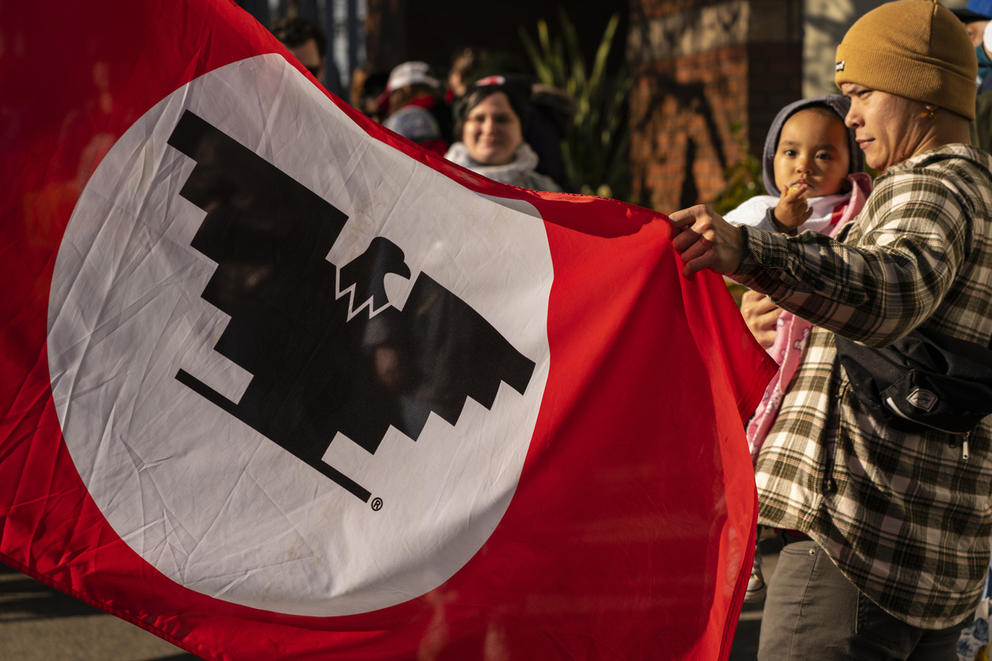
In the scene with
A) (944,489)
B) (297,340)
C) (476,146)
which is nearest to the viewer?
(944,489)

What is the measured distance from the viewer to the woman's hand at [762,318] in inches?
113

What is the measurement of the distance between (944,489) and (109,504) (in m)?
1.72

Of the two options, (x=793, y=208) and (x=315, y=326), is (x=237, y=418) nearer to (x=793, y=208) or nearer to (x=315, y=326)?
(x=315, y=326)

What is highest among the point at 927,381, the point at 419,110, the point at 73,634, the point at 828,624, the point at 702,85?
the point at 702,85

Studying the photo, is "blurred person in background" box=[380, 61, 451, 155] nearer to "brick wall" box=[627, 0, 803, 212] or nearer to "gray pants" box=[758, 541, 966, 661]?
"brick wall" box=[627, 0, 803, 212]

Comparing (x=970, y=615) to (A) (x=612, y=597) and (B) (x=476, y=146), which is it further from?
(B) (x=476, y=146)

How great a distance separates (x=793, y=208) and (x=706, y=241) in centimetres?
91

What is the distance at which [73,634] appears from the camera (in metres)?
5.09

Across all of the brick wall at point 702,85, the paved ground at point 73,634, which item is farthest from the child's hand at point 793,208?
the brick wall at point 702,85

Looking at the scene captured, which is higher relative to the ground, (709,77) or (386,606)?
(709,77)

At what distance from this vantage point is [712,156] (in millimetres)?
8789

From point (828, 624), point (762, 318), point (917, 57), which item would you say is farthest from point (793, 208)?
point (828, 624)

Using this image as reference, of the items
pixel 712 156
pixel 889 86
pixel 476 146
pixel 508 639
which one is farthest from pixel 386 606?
pixel 712 156

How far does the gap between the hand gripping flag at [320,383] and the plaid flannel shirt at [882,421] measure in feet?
0.45
